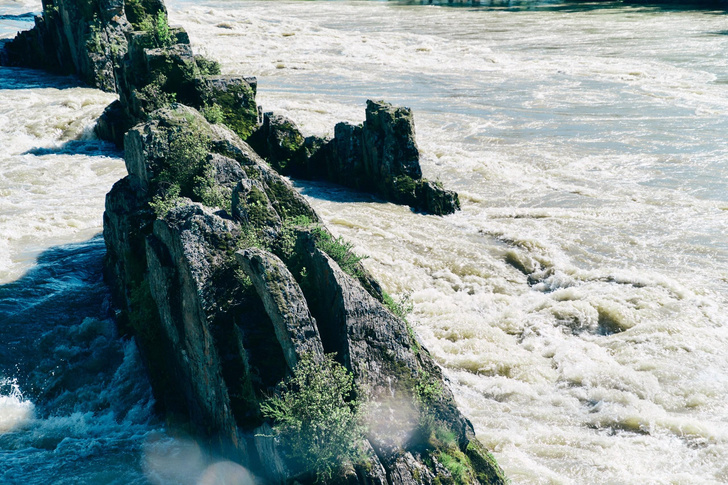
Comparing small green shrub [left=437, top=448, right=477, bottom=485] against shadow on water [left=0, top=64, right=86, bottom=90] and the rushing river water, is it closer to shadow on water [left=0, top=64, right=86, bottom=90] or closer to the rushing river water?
the rushing river water

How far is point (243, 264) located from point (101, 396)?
469cm

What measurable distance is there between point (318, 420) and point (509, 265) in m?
10.9

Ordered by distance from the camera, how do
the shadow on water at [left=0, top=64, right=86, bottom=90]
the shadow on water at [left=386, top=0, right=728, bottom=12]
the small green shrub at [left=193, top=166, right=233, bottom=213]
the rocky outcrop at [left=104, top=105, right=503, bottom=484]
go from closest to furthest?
1. the rocky outcrop at [left=104, top=105, right=503, bottom=484]
2. the small green shrub at [left=193, top=166, right=233, bottom=213]
3. the shadow on water at [left=0, top=64, right=86, bottom=90]
4. the shadow on water at [left=386, top=0, right=728, bottom=12]

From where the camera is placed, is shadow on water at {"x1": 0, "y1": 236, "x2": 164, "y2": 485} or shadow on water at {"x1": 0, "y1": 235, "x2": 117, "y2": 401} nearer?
shadow on water at {"x1": 0, "y1": 236, "x2": 164, "y2": 485}

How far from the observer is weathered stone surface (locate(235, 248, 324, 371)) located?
854cm

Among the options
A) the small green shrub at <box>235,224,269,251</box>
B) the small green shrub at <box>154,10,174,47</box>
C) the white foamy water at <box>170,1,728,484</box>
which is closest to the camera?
the small green shrub at <box>235,224,269,251</box>

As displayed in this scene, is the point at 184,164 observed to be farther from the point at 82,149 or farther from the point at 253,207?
the point at 82,149

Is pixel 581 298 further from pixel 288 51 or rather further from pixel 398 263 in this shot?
pixel 288 51

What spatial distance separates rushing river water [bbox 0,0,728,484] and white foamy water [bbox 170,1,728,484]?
0.06m

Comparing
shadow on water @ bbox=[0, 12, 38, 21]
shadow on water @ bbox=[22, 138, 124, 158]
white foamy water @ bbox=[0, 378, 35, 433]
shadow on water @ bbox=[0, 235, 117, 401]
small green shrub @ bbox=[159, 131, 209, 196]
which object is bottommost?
white foamy water @ bbox=[0, 378, 35, 433]

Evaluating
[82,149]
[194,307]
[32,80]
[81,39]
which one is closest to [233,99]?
[82,149]

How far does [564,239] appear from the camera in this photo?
1900 centimetres

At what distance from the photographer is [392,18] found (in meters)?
66.2

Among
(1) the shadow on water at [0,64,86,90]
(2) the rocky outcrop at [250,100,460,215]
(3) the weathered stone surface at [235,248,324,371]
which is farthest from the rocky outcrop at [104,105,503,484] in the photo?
(1) the shadow on water at [0,64,86,90]
